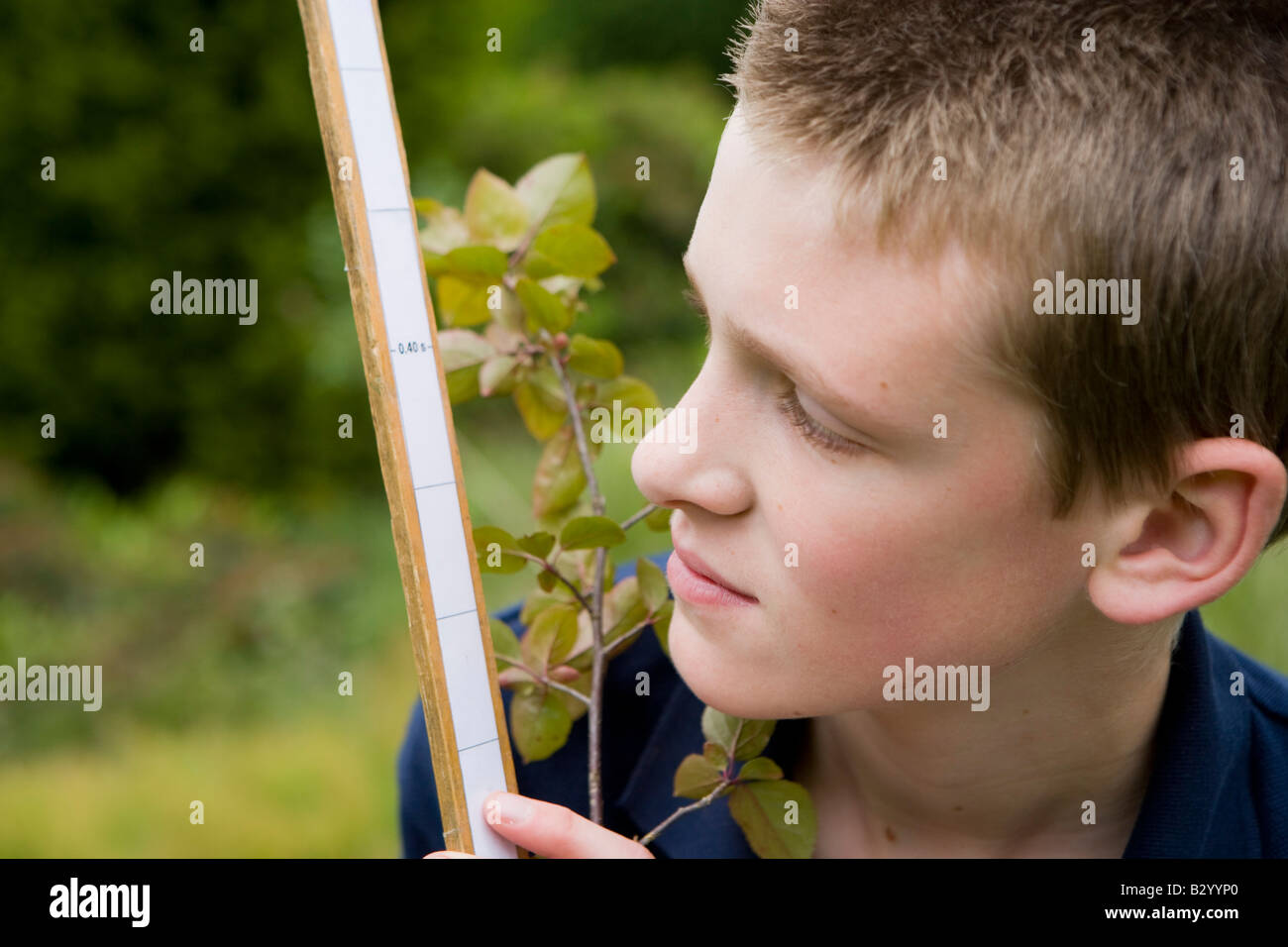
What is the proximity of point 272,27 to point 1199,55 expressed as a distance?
4.15 metres

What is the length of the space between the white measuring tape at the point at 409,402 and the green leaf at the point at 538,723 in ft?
0.71

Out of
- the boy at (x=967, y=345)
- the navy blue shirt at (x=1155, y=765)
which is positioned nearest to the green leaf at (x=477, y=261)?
the boy at (x=967, y=345)

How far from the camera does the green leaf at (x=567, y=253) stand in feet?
3.72

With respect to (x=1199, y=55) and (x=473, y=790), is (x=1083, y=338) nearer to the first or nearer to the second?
(x=1199, y=55)

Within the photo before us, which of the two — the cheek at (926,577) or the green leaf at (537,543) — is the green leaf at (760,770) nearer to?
the cheek at (926,577)

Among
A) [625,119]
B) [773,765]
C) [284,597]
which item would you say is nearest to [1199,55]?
[773,765]

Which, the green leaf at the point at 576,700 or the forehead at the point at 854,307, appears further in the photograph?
the green leaf at the point at 576,700

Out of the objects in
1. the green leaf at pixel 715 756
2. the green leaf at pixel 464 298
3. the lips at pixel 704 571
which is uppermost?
the green leaf at pixel 464 298

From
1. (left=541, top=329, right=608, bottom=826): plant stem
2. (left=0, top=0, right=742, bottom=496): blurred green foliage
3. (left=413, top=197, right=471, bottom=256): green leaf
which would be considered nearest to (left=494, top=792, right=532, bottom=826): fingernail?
(left=541, top=329, right=608, bottom=826): plant stem

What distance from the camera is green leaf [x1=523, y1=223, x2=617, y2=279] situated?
1134 mm

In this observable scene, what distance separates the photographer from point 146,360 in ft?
14.6

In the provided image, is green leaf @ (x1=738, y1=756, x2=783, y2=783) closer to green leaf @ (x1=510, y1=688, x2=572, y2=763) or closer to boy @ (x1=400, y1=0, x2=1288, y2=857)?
boy @ (x1=400, y1=0, x2=1288, y2=857)

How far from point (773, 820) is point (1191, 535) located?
1.43 ft

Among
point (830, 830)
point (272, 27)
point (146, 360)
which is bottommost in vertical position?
point (830, 830)
